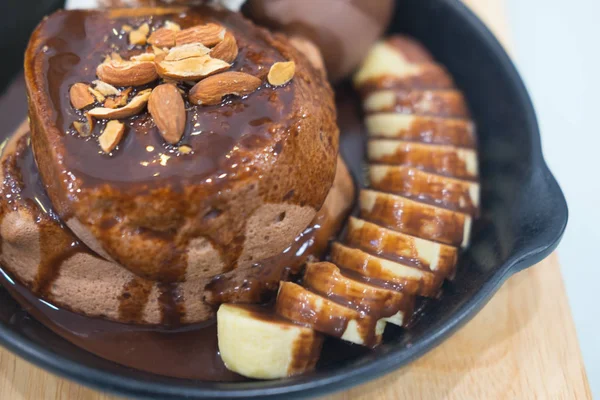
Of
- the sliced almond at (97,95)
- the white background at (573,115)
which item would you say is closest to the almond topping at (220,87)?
the sliced almond at (97,95)

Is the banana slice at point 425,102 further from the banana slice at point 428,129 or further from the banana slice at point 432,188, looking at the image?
the banana slice at point 432,188

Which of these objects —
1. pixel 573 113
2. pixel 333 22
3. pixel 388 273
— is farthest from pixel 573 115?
pixel 388 273

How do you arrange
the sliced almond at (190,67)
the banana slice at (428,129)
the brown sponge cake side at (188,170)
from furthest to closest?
the banana slice at (428,129) < the sliced almond at (190,67) < the brown sponge cake side at (188,170)

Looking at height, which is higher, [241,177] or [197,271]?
[241,177]

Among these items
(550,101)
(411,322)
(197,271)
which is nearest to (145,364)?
(197,271)

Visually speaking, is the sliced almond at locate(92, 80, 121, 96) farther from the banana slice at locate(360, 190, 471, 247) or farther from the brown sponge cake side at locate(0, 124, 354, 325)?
the banana slice at locate(360, 190, 471, 247)

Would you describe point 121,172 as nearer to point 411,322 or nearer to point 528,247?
point 411,322
